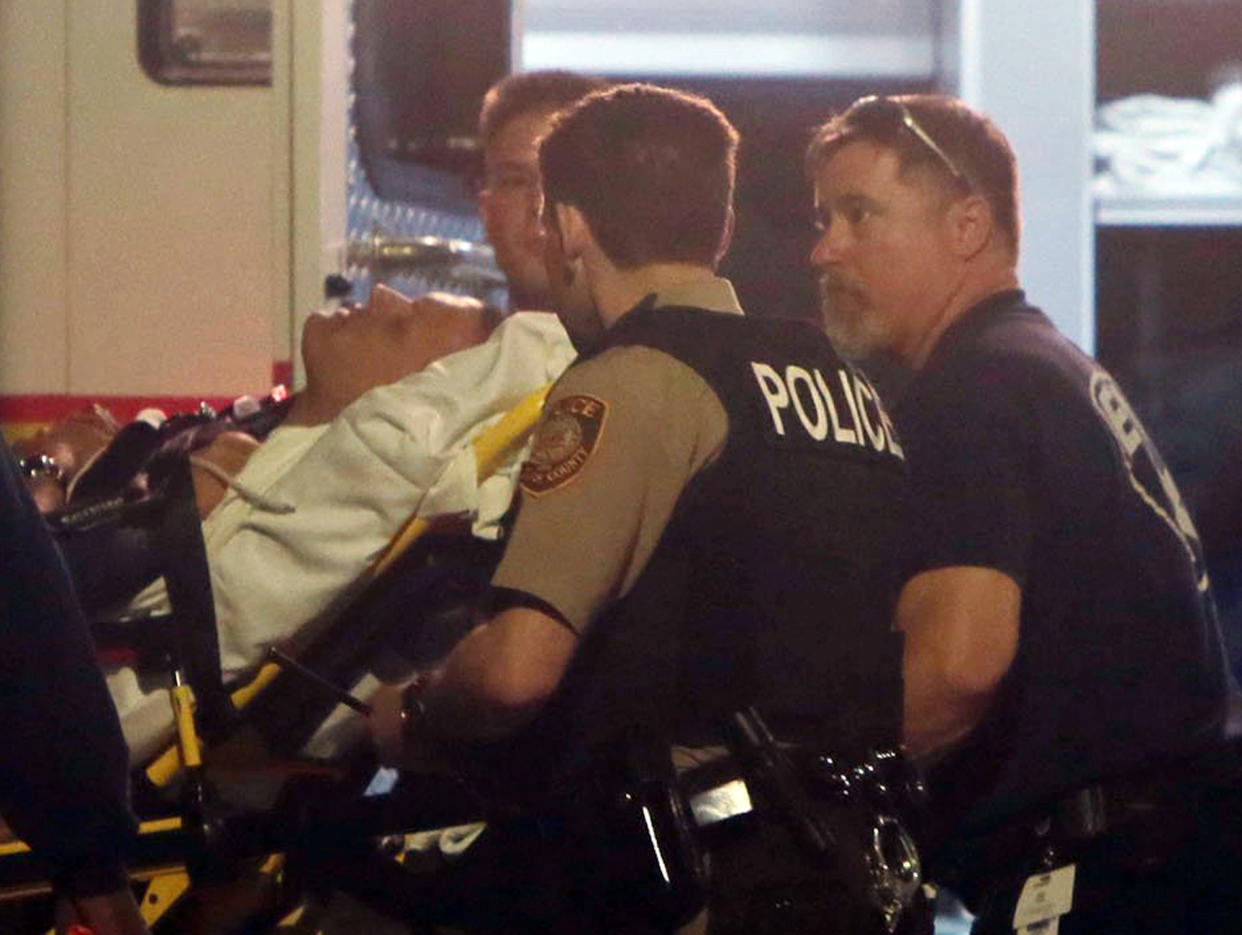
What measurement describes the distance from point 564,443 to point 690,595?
21 cm

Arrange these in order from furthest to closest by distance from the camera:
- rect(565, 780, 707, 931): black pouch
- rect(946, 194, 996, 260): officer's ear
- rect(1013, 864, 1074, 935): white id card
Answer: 1. rect(946, 194, 996, 260): officer's ear
2. rect(1013, 864, 1074, 935): white id card
3. rect(565, 780, 707, 931): black pouch

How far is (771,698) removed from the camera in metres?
2.27

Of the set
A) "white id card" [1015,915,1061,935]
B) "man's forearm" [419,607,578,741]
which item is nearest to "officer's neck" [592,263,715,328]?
"man's forearm" [419,607,578,741]

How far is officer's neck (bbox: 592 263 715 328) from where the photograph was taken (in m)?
2.45

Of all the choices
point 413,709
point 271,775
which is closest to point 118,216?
point 271,775

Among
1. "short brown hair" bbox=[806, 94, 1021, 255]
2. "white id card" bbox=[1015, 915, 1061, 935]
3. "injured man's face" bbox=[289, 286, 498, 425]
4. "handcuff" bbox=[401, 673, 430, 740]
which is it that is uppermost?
"short brown hair" bbox=[806, 94, 1021, 255]

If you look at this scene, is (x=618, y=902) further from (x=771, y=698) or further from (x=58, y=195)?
(x=58, y=195)

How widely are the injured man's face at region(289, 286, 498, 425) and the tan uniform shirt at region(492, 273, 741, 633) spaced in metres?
0.44

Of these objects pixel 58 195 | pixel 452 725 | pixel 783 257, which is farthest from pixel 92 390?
pixel 783 257

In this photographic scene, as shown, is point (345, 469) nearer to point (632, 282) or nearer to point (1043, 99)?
point (632, 282)

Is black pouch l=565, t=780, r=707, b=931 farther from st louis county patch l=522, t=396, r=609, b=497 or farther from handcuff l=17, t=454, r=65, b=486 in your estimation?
handcuff l=17, t=454, r=65, b=486

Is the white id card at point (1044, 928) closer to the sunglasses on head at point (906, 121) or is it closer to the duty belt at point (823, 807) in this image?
the duty belt at point (823, 807)

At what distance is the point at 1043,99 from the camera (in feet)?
13.7

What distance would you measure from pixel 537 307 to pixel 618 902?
4.25 feet
